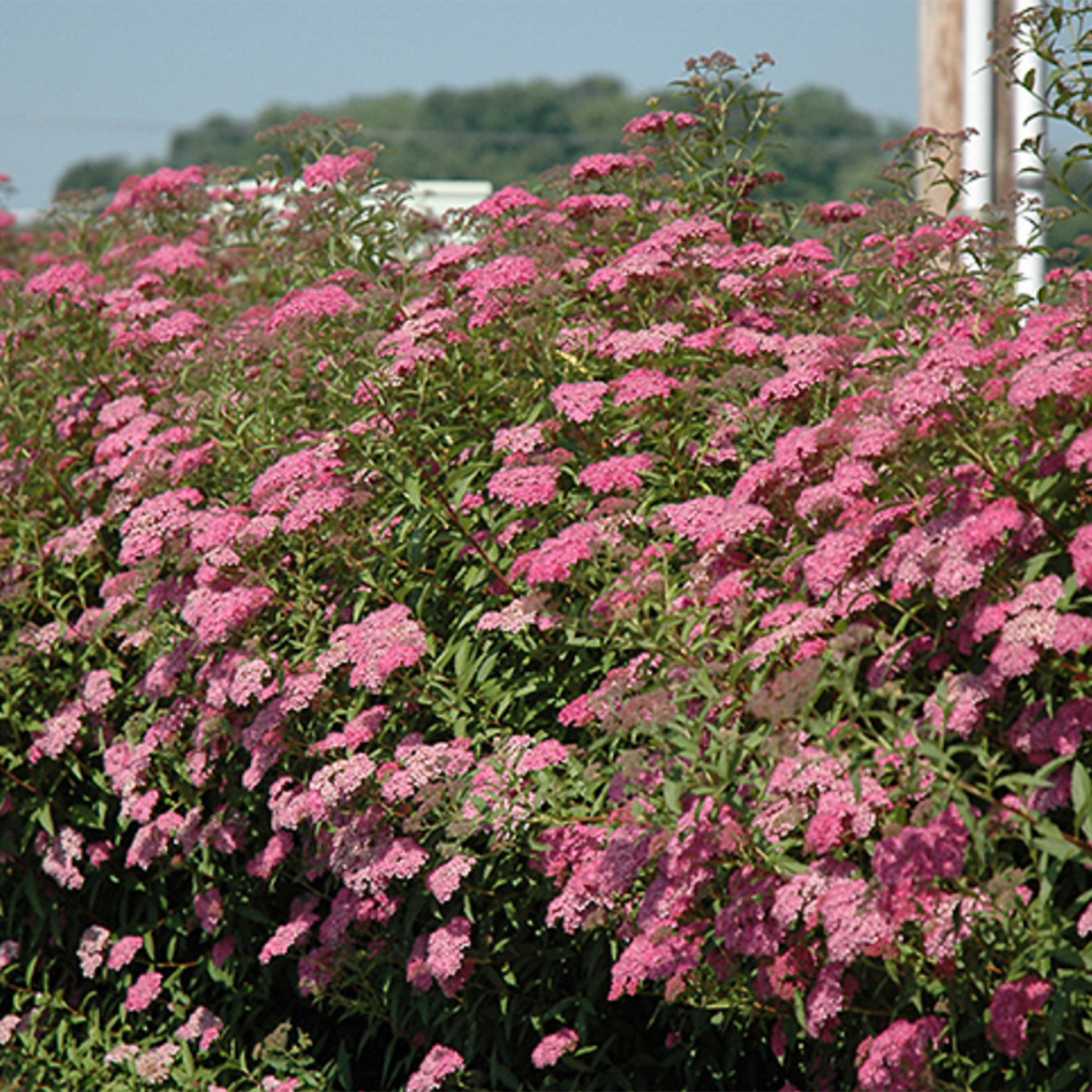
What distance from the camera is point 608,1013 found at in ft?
13.6

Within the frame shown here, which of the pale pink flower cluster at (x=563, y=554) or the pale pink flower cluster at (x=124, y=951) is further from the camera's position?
the pale pink flower cluster at (x=124, y=951)

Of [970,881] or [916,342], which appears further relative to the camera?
[916,342]

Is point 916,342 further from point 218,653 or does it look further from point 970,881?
point 218,653

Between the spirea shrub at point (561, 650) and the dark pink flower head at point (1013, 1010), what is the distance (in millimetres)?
11

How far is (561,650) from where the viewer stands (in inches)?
160

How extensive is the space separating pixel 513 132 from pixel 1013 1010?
227ft

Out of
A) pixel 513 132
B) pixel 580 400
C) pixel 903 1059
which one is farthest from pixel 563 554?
pixel 513 132

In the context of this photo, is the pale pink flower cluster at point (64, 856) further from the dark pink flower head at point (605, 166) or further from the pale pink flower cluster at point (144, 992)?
the dark pink flower head at point (605, 166)

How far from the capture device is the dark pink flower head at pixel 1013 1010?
2971mm

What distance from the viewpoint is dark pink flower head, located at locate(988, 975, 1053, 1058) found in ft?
9.75

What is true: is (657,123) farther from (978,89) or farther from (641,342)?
(978,89)

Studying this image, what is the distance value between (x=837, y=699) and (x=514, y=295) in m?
1.67

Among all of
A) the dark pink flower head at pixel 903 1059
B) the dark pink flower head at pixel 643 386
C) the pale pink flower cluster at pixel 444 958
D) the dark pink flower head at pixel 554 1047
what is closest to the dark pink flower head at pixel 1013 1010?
the dark pink flower head at pixel 903 1059

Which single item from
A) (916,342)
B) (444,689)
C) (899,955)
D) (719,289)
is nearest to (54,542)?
(444,689)
